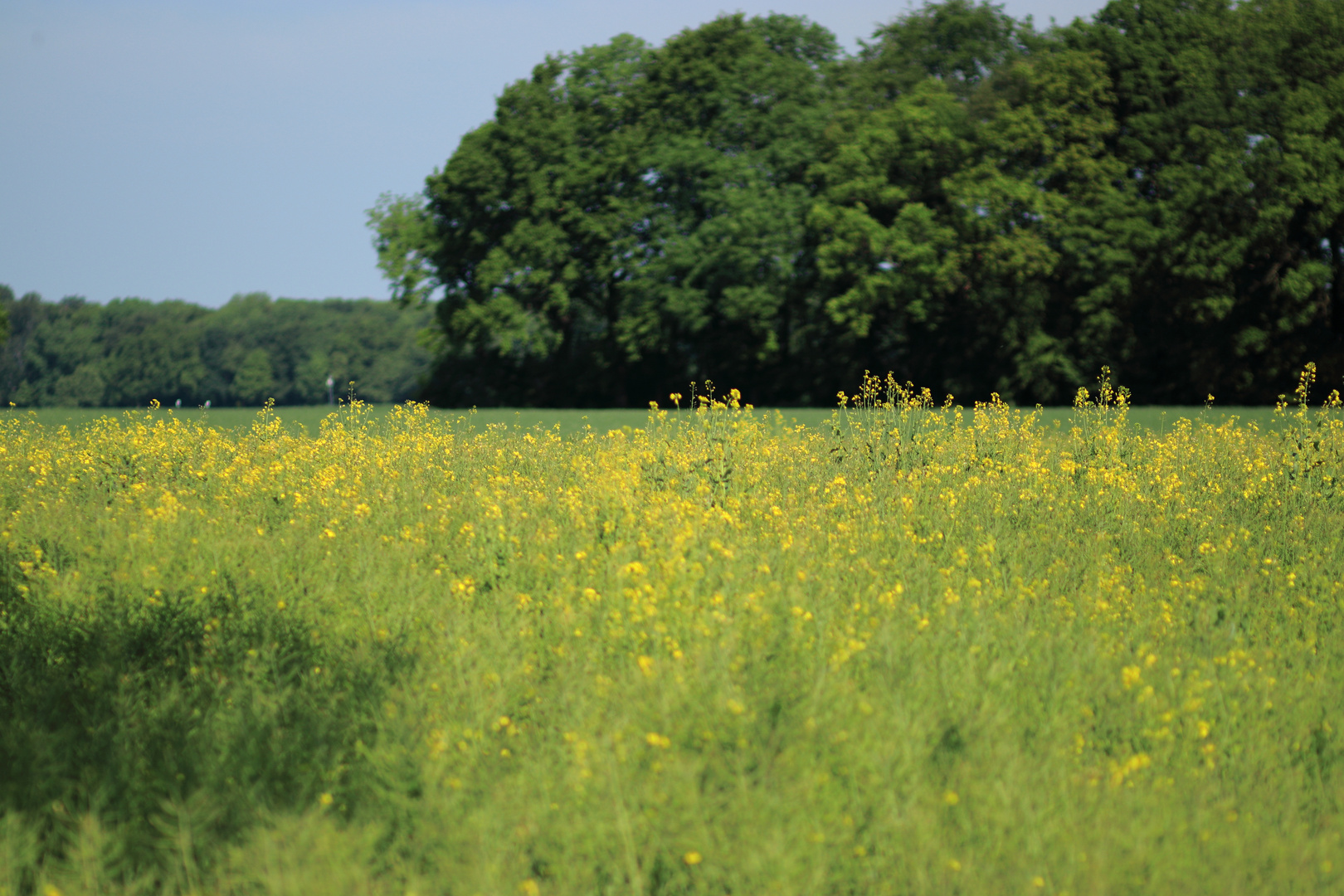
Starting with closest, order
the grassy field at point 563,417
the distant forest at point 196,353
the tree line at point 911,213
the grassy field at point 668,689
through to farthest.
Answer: the grassy field at point 668,689 → the grassy field at point 563,417 → the tree line at point 911,213 → the distant forest at point 196,353

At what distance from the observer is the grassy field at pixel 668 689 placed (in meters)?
3.56

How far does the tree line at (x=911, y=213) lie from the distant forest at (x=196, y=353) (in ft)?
152

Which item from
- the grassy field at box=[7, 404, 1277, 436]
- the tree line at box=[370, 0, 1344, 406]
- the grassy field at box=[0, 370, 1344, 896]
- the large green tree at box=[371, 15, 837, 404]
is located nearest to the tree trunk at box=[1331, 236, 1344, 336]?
the tree line at box=[370, 0, 1344, 406]

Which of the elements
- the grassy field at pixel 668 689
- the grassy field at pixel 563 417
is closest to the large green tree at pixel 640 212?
the grassy field at pixel 563 417

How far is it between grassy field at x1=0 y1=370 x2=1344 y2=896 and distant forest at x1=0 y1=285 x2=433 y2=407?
78331 millimetres

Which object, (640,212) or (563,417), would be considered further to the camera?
(640,212)

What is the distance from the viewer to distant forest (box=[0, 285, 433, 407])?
287ft

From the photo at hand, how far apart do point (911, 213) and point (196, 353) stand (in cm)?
7530

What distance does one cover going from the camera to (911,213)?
33.1m

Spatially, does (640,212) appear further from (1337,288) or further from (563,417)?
(1337,288)

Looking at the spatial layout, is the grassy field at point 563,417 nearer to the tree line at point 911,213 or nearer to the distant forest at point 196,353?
the tree line at point 911,213

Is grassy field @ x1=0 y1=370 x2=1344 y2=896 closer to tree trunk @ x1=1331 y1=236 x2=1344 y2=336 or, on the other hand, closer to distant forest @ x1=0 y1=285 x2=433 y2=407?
tree trunk @ x1=1331 y1=236 x2=1344 y2=336

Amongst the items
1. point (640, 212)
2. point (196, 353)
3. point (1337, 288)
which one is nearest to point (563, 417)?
point (640, 212)

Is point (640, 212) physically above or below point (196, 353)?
above
